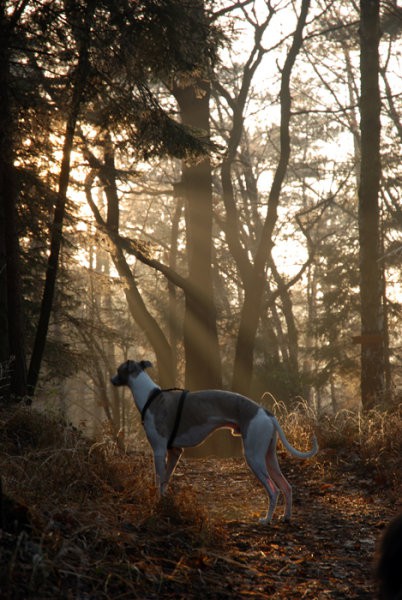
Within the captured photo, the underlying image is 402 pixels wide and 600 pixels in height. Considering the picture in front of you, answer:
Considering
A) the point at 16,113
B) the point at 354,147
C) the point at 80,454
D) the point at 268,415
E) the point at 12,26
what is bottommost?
the point at 80,454

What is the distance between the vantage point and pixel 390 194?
26.1m

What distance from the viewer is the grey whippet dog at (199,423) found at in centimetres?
723

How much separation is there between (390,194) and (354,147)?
6674mm

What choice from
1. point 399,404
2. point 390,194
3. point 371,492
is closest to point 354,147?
point 390,194

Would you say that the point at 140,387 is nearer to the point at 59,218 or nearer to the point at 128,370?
the point at 128,370

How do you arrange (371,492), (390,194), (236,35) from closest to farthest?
(371,492) → (236,35) → (390,194)

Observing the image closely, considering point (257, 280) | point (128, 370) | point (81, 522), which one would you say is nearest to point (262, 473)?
point (128, 370)

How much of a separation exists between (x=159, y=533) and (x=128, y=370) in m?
2.41

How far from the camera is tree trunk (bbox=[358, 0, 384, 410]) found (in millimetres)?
13547

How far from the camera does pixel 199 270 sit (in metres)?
17.3

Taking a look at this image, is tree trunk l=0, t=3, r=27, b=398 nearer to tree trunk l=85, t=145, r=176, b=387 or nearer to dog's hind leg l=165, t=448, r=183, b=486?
dog's hind leg l=165, t=448, r=183, b=486

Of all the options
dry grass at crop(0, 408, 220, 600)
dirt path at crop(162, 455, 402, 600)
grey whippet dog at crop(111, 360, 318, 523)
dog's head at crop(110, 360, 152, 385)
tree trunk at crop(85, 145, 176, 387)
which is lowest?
dirt path at crop(162, 455, 402, 600)

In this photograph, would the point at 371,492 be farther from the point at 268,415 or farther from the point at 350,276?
the point at 350,276

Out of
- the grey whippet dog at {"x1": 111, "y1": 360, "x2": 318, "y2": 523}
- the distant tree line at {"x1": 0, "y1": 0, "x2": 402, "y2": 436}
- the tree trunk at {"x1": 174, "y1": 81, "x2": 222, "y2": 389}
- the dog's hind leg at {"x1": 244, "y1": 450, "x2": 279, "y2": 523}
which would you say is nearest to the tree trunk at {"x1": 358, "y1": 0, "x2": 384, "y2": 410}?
the distant tree line at {"x1": 0, "y1": 0, "x2": 402, "y2": 436}
